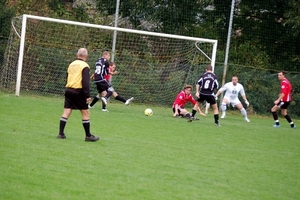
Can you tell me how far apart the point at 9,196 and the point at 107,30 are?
17328mm

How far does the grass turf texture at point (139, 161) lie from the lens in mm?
7816

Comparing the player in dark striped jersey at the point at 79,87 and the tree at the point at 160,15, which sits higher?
the tree at the point at 160,15

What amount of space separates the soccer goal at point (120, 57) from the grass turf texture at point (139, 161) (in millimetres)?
5882

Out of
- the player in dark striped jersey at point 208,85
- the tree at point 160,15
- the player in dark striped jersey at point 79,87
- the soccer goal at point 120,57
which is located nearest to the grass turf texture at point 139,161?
the player in dark striped jersey at point 79,87

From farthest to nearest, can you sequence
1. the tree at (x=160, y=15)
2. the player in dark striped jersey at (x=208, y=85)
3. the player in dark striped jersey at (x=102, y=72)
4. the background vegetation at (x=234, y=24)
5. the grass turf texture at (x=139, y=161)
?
the tree at (x=160, y=15)
the background vegetation at (x=234, y=24)
the player in dark striped jersey at (x=102, y=72)
the player in dark striped jersey at (x=208, y=85)
the grass turf texture at (x=139, y=161)

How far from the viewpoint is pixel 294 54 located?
26.7 metres

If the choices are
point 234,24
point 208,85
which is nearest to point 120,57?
point 234,24

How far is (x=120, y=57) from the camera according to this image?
78.5 ft

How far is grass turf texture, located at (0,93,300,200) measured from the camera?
25.6ft

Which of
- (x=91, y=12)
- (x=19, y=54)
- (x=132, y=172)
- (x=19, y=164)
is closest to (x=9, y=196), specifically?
(x=19, y=164)

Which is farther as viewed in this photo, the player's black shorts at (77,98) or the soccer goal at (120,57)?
the soccer goal at (120,57)

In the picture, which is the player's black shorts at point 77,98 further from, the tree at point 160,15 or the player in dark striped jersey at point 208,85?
the tree at point 160,15

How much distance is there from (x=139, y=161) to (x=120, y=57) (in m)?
14.2

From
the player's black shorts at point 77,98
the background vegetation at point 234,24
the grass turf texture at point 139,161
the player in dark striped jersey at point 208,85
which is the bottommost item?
the grass turf texture at point 139,161
